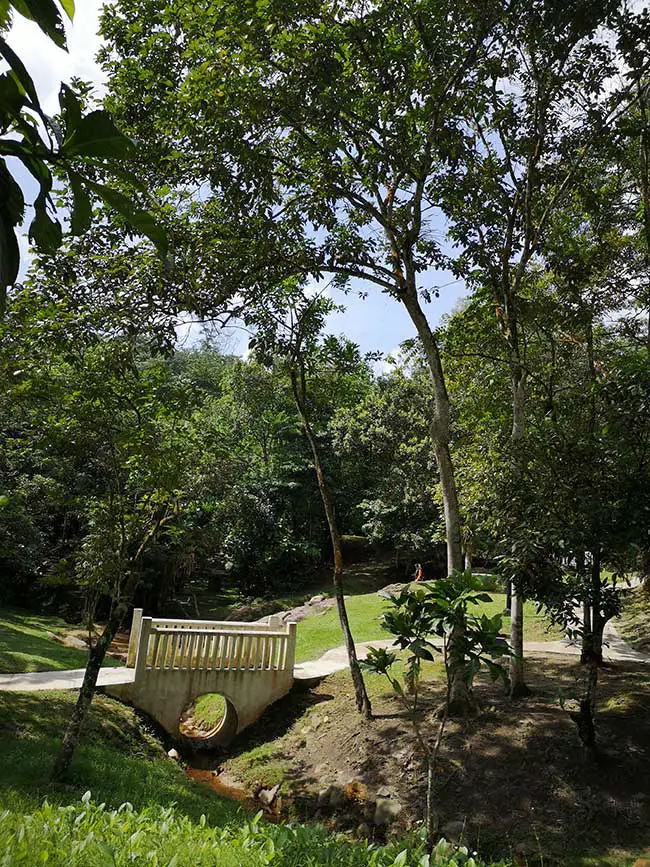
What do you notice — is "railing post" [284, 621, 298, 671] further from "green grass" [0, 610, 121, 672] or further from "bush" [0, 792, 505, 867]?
"bush" [0, 792, 505, 867]

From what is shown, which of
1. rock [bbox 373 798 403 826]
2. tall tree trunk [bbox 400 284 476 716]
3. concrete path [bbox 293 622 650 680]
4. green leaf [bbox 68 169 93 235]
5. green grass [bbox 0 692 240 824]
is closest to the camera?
green leaf [bbox 68 169 93 235]

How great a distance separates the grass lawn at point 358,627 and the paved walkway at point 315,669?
1.79 feet

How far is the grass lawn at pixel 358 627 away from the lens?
1461cm

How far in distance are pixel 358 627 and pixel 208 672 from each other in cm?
717

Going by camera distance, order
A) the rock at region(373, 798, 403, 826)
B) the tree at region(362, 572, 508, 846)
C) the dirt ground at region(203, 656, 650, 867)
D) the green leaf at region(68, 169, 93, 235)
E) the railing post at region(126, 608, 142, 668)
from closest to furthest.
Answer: the green leaf at region(68, 169, 93, 235) → the tree at region(362, 572, 508, 846) → the dirt ground at region(203, 656, 650, 867) → the rock at region(373, 798, 403, 826) → the railing post at region(126, 608, 142, 668)

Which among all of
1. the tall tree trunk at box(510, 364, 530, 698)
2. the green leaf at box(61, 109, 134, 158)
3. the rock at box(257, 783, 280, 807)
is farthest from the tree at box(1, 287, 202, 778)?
the green leaf at box(61, 109, 134, 158)

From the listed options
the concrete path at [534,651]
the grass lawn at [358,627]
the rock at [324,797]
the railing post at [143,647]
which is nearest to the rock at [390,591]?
the grass lawn at [358,627]

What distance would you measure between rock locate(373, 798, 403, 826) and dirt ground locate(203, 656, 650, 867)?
0.27ft

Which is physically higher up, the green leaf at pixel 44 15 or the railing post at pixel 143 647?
the green leaf at pixel 44 15

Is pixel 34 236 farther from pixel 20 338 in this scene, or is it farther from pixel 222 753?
pixel 222 753

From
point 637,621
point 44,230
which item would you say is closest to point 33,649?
point 44,230

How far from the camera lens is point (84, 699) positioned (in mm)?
6398

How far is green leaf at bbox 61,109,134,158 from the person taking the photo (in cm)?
83

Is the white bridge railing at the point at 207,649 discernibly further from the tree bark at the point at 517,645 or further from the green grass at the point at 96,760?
the tree bark at the point at 517,645
